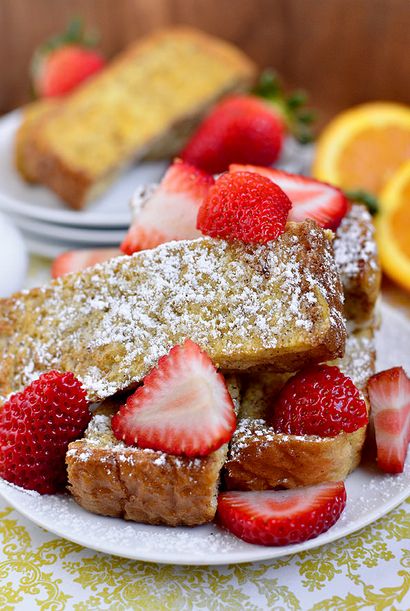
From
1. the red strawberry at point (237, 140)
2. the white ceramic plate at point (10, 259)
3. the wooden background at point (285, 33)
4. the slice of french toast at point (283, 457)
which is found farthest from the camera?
the wooden background at point (285, 33)

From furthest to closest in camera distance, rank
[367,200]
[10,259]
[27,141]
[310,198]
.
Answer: [27,141] → [367,200] → [10,259] → [310,198]

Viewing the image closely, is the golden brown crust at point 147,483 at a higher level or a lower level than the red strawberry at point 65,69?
lower

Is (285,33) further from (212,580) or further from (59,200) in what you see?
(212,580)

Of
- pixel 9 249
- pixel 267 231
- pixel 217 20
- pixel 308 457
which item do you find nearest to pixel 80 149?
pixel 9 249

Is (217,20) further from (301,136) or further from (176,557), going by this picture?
(176,557)

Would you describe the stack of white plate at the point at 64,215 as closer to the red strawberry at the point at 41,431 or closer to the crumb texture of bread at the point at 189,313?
the crumb texture of bread at the point at 189,313

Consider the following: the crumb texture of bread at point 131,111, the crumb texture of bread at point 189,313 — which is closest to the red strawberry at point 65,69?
the crumb texture of bread at point 131,111

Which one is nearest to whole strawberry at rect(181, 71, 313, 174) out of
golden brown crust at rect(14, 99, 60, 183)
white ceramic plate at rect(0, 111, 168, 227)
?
white ceramic plate at rect(0, 111, 168, 227)

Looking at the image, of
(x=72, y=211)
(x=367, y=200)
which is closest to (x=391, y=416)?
(x=367, y=200)
